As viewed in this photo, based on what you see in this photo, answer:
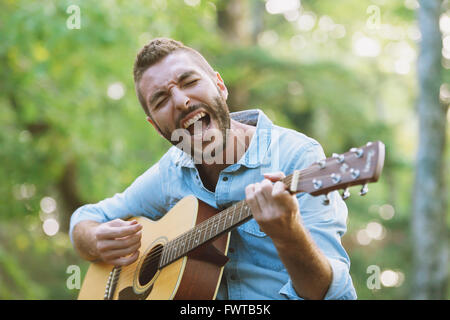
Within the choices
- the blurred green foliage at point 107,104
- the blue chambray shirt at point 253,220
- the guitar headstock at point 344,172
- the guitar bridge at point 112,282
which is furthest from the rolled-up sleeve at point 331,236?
the blurred green foliage at point 107,104

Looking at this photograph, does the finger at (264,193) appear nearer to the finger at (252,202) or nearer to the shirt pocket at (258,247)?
the finger at (252,202)

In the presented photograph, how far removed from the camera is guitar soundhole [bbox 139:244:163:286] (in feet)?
7.12

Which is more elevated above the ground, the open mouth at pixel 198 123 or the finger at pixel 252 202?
the open mouth at pixel 198 123

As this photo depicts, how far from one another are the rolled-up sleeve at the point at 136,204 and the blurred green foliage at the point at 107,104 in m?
2.43

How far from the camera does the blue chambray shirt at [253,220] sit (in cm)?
176

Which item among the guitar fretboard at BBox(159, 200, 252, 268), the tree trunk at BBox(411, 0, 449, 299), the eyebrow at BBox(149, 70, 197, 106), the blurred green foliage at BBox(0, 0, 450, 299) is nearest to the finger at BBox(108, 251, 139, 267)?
the guitar fretboard at BBox(159, 200, 252, 268)

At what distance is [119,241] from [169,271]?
379mm

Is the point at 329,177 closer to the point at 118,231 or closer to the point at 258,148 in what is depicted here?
the point at 258,148

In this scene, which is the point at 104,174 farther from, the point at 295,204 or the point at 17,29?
the point at 295,204

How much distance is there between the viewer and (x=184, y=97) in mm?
2062

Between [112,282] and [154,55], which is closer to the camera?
[154,55]

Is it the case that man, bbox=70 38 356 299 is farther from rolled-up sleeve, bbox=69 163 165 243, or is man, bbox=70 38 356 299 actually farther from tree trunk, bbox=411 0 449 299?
tree trunk, bbox=411 0 449 299

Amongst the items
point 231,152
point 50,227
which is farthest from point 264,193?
point 50,227

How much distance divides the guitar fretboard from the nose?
18.5 inches
